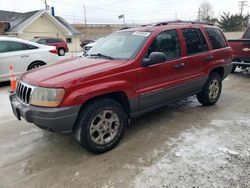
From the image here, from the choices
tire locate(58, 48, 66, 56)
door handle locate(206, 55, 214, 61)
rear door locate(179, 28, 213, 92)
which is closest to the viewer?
rear door locate(179, 28, 213, 92)

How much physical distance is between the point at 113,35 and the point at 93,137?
7.54 ft

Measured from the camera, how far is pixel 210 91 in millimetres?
5438

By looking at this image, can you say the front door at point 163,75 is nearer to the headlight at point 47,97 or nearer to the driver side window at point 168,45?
the driver side window at point 168,45

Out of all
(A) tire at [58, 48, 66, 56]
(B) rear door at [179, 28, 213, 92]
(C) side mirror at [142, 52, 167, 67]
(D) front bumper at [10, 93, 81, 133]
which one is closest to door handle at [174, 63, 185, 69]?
(B) rear door at [179, 28, 213, 92]

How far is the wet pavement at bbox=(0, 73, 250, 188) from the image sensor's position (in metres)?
2.92

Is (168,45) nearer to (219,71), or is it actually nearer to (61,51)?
(219,71)

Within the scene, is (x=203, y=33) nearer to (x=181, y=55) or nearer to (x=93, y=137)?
(x=181, y=55)

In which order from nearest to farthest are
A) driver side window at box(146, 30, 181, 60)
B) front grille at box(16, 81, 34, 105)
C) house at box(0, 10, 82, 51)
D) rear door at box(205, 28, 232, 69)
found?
front grille at box(16, 81, 34, 105), driver side window at box(146, 30, 181, 60), rear door at box(205, 28, 232, 69), house at box(0, 10, 82, 51)

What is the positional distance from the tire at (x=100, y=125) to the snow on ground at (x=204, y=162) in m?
0.76

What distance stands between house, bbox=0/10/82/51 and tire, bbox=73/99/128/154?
2602cm

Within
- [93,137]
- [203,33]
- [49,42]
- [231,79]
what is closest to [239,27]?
[49,42]

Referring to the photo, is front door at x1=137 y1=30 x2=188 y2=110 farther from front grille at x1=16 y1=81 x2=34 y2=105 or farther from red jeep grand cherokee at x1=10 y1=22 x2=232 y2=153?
front grille at x1=16 y1=81 x2=34 y2=105

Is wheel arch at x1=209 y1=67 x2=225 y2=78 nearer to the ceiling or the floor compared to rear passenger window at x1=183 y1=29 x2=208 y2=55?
nearer to the floor

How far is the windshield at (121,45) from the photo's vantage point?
400 centimetres
